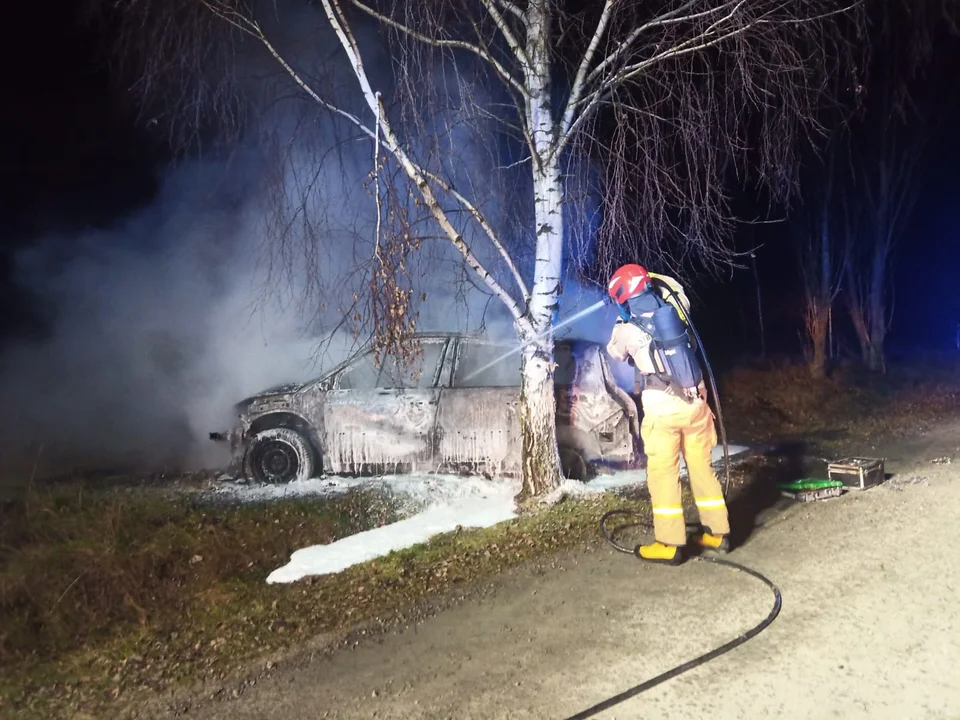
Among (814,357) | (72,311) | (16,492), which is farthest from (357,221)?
(814,357)

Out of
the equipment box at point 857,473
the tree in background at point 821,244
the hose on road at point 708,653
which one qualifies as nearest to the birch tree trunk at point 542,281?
the hose on road at point 708,653

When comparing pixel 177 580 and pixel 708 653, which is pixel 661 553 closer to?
pixel 708 653

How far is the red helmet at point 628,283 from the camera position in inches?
190

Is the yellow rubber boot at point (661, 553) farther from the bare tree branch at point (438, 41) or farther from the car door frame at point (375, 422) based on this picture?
the bare tree branch at point (438, 41)

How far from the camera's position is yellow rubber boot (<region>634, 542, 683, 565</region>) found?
4.65m

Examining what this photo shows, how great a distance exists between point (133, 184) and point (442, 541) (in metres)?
10.5

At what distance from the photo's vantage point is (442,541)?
5609mm

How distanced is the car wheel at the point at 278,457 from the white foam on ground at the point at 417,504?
0.46ft

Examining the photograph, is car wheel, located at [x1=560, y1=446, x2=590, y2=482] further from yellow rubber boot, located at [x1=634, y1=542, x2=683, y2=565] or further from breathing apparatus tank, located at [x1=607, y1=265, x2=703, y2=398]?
breathing apparatus tank, located at [x1=607, y1=265, x2=703, y2=398]

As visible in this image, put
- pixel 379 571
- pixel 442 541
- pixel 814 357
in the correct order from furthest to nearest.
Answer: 1. pixel 814 357
2. pixel 442 541
3. pixel 379 571

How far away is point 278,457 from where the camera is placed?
7621 millimetres

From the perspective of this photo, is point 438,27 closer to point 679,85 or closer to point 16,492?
point 679,85

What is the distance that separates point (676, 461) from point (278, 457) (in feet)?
14.6

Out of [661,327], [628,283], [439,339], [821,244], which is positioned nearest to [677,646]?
[661,327]
